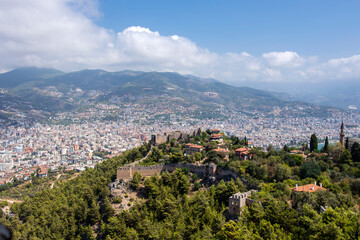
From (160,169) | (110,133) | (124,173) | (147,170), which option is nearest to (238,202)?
(160,169)

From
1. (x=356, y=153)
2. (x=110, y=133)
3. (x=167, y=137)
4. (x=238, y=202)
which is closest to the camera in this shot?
(x=238, y=202)

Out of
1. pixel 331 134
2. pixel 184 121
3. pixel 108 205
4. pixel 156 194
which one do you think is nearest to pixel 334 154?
pixel 156 194

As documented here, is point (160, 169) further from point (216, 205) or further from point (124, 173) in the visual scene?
point (216, 205)

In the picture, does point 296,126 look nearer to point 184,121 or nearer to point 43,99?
point 184,121

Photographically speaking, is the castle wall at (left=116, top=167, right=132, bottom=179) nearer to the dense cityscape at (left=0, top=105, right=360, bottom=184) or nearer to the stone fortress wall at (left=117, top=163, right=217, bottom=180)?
the stone fortress wall at (left=117, top=163, right=217, bottom=180)

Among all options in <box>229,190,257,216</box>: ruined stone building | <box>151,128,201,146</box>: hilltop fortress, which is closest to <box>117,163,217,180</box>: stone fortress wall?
<box>229,190,257,216</box>: ruined stone building

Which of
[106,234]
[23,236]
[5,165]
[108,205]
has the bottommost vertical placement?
[5,165]

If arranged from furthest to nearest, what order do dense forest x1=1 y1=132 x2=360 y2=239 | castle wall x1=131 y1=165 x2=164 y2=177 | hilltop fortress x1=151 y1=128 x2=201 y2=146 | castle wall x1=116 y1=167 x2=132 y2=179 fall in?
hilltop fortress x1=151 y1=128 x2=201 y2=146, castle wall x1=131 y1=165 x2=164 y2=177, castle wall x1=116 y1=167 x2=132 y2=179, dense forest x1=1 y1=132 x2=360 y2=239

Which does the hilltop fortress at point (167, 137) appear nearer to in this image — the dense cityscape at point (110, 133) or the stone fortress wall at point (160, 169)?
the stone fortress wall at point (160, 169)

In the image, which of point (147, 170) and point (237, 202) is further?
point (147, 170)
